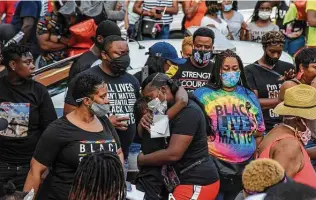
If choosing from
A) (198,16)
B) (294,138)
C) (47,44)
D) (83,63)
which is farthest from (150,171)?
(198,16)

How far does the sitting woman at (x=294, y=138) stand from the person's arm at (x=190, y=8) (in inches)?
235

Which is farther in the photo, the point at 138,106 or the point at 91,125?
the point at 138,106

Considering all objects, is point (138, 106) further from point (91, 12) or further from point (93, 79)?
point (91, 12)

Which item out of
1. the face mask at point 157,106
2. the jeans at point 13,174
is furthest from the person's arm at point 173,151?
the jeans at point 13,174

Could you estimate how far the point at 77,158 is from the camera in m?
4.82

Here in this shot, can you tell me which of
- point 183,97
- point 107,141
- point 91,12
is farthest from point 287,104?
point 91,12

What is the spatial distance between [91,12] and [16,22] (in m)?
A: 1.07

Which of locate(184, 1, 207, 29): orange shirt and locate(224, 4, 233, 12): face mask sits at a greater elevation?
locate(224, 4, 233, 12): face mask

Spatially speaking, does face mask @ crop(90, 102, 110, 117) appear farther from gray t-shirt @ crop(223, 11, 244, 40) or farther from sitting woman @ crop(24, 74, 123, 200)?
gray t-shirt @ crop(223, 11, 244, 40)

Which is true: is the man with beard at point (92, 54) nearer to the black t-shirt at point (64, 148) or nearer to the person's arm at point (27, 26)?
the black t-shirt at point (64, 148)

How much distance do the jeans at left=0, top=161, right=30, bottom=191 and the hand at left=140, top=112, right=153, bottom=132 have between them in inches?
41.0

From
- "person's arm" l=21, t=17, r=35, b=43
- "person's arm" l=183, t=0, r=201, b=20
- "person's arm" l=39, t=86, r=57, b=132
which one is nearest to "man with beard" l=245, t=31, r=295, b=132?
"person's arm" l=39, t=86, r=57, b=132

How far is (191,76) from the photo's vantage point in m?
6.90

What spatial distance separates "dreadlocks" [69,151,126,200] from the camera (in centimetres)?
357
